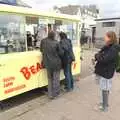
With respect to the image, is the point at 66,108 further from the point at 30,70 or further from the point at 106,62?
the point at 106,62

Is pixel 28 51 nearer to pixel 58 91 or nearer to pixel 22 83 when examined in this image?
pixel 22 83

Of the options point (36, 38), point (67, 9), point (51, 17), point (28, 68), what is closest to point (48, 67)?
point (28, 68)

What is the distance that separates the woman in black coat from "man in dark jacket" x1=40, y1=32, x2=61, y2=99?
1334mm

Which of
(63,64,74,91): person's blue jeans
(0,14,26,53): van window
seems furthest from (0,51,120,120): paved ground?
(0,14,26,53): van window

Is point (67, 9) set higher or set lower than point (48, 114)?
higher

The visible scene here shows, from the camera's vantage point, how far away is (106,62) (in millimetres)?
5512

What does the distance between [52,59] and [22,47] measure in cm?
80

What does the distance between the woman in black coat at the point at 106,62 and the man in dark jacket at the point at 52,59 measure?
4.38 ft

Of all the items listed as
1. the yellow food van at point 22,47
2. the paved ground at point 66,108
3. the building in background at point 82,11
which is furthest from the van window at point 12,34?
the building in background at point 82,11

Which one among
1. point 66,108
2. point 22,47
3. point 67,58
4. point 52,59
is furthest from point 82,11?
point 66,108

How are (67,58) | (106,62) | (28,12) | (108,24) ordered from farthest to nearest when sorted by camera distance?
(108,24) < (67,58) < (28,12) < (106,62)

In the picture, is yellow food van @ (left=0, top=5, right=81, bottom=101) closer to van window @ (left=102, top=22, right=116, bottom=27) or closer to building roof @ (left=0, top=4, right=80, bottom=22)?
building roof @ (left=0, top=4, right=80, bottom=22)

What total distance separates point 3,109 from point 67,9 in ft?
158

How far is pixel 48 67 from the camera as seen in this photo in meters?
6.78
